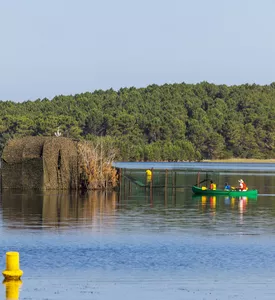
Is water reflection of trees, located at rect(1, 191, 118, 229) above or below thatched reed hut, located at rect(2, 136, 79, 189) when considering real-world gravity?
below

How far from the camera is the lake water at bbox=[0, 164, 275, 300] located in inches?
897

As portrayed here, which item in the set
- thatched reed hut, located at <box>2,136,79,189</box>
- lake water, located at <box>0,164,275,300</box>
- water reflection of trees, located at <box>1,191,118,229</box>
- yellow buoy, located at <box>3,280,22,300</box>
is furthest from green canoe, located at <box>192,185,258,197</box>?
yellow buoy, located at <box>3,280,22,300</box>

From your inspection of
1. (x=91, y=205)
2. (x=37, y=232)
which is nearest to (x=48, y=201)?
(x=91, y=205)

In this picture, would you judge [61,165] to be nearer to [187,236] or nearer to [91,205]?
[91,205]

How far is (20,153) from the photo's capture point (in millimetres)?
67250

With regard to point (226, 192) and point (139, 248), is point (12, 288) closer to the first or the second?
point (139, 248)

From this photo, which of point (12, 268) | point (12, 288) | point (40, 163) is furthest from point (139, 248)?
point (40, 163)

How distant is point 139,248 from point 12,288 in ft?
32.3

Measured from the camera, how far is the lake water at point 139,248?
22781 millimetres

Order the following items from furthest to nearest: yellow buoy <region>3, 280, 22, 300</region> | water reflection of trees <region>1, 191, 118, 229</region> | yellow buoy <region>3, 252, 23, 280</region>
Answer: water reflection of trees <region>1, 191, 118, 229</region>
yellow buoy <region>3, 252, 23, 280</region>
yellow buoy <region>3, 280, 22, 300</region>

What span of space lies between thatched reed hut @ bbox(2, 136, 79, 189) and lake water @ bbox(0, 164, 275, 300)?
1128 cm

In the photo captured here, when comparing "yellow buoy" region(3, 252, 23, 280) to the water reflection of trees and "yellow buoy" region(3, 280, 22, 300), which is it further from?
the water reflection of trees

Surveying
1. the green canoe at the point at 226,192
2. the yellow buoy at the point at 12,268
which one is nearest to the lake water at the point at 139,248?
the yellow buoy at the point at 12,268

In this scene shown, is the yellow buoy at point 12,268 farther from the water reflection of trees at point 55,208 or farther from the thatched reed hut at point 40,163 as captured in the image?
the thatched reed hut at point 40,163
